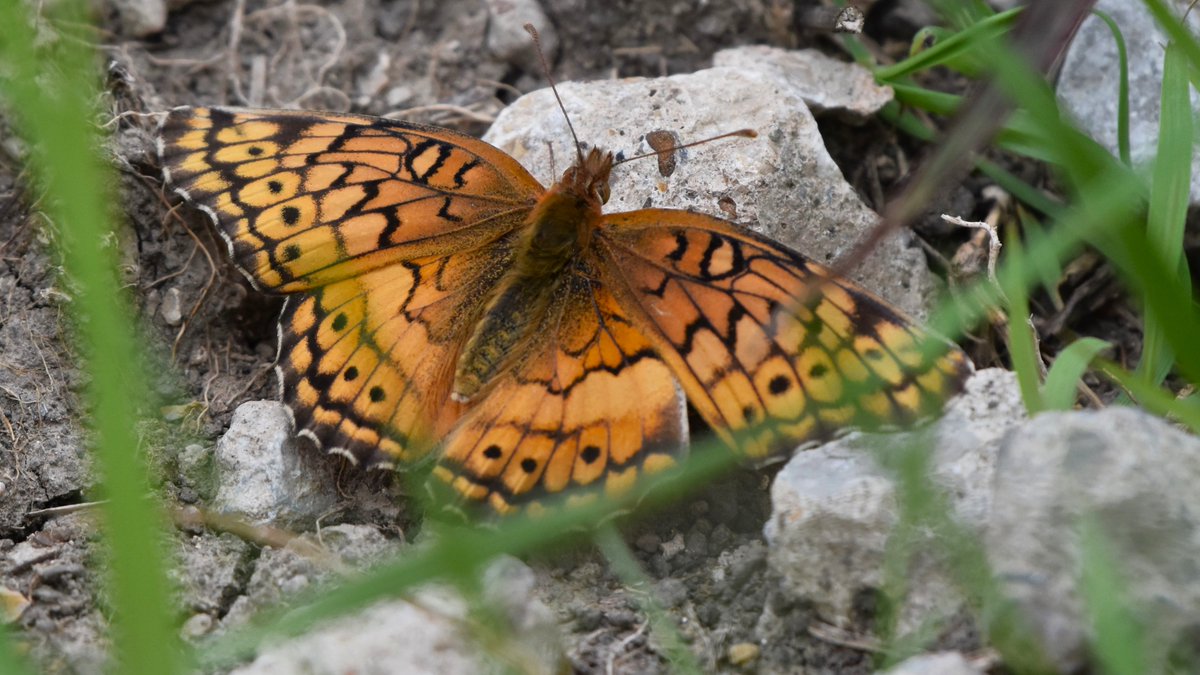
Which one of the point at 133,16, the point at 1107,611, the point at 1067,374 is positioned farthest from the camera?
the point at 133,16

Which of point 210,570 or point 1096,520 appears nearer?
point 1096,520

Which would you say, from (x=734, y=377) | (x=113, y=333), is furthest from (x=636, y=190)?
(x=113, y=333)

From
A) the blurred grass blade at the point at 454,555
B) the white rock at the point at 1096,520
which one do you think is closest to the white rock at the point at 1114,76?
the white rock at the point at 1096,520

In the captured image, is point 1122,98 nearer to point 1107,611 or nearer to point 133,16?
point 1107,611

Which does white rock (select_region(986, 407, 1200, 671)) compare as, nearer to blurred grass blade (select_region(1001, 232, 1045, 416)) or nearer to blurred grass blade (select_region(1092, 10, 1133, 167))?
blurred grass blade (select_region(1001, 232, 1045, 416))

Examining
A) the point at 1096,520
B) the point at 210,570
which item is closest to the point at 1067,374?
the point at 1096,520

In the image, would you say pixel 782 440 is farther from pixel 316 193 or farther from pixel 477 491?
pixel 316 193

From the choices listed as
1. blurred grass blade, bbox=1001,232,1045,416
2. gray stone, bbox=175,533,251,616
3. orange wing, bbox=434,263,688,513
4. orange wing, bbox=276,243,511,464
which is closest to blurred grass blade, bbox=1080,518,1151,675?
blurred grass blade, bbox=1001,232,1045,416
